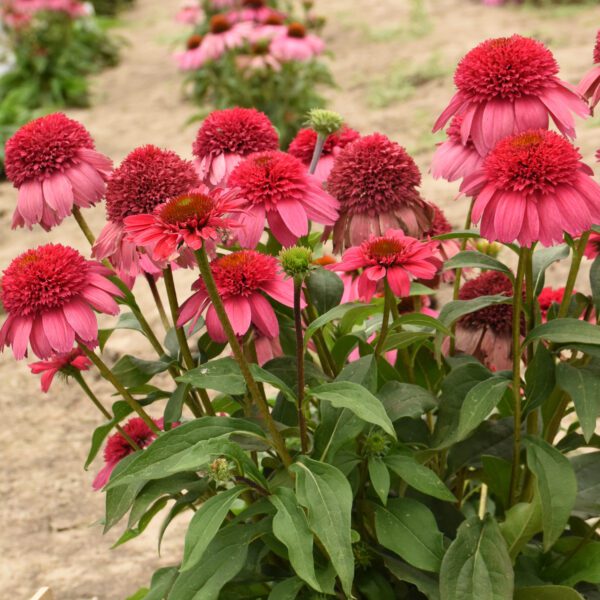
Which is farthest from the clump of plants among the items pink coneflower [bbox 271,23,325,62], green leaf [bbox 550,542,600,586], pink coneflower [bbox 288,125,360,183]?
green leaf [bbox 550,542,600,586]

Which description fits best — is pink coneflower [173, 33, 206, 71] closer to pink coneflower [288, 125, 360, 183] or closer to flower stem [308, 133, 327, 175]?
pink coneflower [288, 125, 360, 183]

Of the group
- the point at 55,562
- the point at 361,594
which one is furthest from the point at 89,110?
the point at 361,594

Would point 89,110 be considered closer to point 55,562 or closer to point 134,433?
point 55,562

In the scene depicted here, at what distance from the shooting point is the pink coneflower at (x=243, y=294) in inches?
56.5

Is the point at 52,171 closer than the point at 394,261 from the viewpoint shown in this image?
No

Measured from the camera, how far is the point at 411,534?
1.44 m

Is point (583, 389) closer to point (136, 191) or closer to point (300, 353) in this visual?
point (300, 353)

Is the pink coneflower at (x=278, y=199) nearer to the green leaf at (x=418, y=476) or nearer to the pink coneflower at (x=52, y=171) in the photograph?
the pink coneflower at (x=52, y=171)

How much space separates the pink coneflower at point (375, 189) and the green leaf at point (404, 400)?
23cm

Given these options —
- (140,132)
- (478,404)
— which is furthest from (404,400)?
(140,132)

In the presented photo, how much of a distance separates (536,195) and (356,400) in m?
0.35

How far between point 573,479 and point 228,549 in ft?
1.66

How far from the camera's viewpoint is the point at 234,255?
4.79ft

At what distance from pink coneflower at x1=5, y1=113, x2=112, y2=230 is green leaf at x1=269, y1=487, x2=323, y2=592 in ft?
1.85
